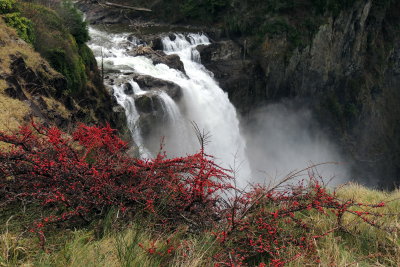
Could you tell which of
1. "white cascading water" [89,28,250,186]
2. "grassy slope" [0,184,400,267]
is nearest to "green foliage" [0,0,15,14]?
"white cascading water" [89,28,250,186]

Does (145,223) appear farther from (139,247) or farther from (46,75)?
(46,75)

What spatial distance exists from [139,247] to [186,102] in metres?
14.8

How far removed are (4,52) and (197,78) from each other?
13.8m

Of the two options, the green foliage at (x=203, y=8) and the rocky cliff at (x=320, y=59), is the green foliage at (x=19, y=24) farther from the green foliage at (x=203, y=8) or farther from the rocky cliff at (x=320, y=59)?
the green foliage at (x=203, y=8)

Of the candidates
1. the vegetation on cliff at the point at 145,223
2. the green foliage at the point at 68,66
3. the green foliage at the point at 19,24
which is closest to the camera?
the vegetation on cliff at the point at 145,223

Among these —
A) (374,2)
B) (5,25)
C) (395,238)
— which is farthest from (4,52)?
(374,2)

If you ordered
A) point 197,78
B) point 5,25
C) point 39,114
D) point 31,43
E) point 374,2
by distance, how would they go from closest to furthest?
point 39,114 < point 5,25 < point 31,43 < point 197,78 < point 374,2

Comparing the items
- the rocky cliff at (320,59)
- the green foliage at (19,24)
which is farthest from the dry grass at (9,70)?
the rocky cliff at (320,59)

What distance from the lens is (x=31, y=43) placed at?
30.0 ft

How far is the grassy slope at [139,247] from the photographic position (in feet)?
8.64

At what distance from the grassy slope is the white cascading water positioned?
1094 cm

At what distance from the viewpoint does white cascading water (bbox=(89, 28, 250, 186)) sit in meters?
16.1

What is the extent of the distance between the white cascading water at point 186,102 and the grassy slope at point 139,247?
10.9 meters

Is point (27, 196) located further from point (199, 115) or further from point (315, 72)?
point (315, 72)
